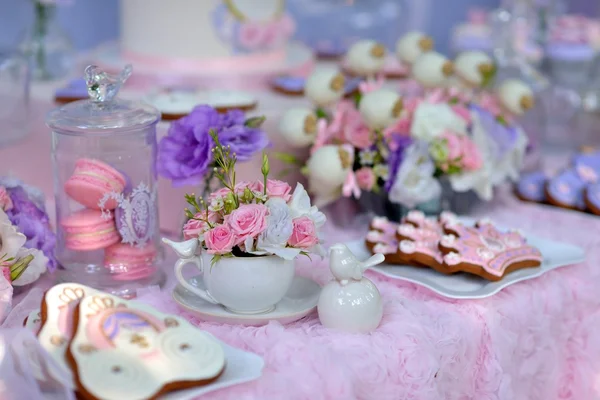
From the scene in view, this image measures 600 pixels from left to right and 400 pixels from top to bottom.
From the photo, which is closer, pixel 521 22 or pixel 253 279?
pixel 253 279

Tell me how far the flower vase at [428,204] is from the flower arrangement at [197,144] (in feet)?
1.00

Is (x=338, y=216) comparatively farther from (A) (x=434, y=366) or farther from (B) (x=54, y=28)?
(B) (x=54, y=28)

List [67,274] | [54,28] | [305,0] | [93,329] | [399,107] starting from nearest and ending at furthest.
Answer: [93,329], [67,274], [399,107], [54,28], [305,0]

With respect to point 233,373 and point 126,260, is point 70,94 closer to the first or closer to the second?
point 126,260

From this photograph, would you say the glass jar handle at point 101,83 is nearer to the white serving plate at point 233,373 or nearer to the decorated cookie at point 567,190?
the white serving plate at point 233,373

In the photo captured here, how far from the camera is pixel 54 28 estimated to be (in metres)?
1.65

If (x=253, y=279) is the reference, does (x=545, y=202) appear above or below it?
below

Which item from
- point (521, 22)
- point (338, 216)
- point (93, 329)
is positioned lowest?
point (338, 216)

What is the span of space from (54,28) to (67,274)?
2.71ft

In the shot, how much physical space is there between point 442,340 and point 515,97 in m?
0.64

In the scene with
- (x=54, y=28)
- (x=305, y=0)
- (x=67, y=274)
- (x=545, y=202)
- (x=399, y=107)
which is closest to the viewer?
(x=67, y=274)

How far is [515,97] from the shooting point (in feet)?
4.62

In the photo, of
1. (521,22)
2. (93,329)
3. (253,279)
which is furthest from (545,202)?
(93,329)

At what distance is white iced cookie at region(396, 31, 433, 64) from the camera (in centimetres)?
150
